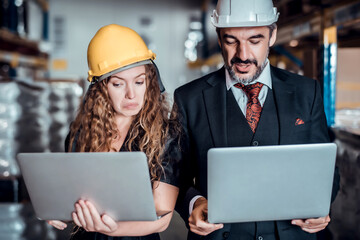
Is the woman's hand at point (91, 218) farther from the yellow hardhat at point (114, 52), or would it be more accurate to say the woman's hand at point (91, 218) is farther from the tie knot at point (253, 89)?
the tie knot at point (253, 89)

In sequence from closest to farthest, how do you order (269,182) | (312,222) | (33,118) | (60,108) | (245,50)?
(269,182) < (312,222) < (245,50) < (33,118) < (60,108)

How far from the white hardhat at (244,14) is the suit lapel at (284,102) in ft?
0.75

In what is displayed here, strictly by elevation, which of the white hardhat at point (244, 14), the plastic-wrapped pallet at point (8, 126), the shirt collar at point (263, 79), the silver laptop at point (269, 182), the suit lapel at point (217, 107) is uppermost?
the white hardhat at point (244, 14)

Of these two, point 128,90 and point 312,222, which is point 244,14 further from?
point 312,222

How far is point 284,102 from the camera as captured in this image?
140cm

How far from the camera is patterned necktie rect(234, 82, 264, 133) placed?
1.42 metres

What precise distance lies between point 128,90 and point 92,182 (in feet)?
1.30

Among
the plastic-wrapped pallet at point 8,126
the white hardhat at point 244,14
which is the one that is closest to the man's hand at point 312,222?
the white hardhat at point 244,14

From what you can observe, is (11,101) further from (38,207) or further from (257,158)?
(257,158)

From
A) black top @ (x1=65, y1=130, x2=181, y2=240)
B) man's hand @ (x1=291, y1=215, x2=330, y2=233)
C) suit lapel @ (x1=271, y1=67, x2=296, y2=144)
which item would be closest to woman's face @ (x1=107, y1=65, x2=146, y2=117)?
black top @ (x1=65, y1=130, x2=181, y2=240)

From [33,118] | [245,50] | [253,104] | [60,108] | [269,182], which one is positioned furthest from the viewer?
[60,108]

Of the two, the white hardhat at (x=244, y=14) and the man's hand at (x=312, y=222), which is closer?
the man's hand at (x=312, y=222)

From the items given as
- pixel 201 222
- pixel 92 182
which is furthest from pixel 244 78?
pixel 92 182

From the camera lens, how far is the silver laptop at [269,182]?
42.1 inches
